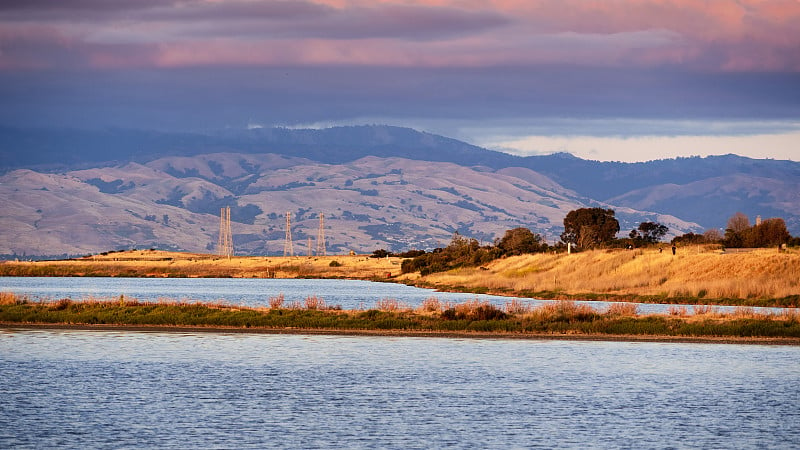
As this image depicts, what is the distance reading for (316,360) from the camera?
4662 cm

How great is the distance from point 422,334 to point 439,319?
2267 millimetres

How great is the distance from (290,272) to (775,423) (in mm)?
168381

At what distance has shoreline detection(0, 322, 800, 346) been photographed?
185ft

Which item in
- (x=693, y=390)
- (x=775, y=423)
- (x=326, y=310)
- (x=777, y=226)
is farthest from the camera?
(x=777, y=226)

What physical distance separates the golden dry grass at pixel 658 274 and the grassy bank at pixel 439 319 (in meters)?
25.4

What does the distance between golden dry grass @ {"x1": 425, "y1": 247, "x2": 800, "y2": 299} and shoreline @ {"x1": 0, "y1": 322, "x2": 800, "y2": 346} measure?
28.8 m

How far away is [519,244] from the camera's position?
171375mm

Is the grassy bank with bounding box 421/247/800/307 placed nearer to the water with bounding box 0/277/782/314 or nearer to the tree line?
the water with bounding box 0/277/782/314

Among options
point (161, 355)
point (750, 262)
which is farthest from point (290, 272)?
point (161, 355)

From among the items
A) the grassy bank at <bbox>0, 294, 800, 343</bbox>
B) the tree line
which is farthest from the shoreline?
the tree line

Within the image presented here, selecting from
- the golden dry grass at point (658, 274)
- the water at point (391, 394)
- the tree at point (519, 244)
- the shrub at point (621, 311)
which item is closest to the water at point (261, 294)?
the golden dry grass at point (658, 274)

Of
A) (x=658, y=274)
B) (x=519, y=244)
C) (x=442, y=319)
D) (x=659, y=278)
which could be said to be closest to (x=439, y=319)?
(x=442, y=319)

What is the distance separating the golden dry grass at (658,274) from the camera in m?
88.6

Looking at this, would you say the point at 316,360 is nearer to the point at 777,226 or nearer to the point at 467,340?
the point at 467,340
